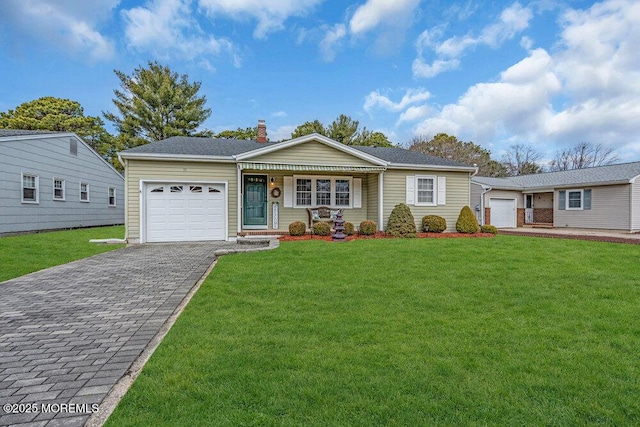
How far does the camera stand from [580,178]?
19.8 m

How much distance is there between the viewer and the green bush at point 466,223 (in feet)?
45.9

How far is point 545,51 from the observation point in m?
16.0

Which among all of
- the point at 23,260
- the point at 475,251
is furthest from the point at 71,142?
the point at 475,251

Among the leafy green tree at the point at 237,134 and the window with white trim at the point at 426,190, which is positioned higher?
the leafy green tree at the point at 237,134

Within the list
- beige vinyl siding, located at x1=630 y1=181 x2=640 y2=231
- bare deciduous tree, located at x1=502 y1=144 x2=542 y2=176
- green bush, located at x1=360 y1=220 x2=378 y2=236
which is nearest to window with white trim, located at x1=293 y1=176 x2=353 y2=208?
green bush, located at x1=360 y1=220 x2=378 y2=236

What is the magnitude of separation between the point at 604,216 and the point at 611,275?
15.5 meters

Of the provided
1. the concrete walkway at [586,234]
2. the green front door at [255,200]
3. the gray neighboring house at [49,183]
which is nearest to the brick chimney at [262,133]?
the green front door at [255,200]

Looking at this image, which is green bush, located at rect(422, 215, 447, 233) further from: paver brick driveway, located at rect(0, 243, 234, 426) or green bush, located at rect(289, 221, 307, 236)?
paver brick driveway, located at rect(0, 243, 234, 426)

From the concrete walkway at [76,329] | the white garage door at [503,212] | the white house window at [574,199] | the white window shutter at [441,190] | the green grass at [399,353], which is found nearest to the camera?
the green grass at [399,353]

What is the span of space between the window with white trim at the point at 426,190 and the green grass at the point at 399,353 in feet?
28.1

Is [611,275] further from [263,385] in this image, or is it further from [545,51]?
[545,51]

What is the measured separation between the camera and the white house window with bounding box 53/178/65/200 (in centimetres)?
1563

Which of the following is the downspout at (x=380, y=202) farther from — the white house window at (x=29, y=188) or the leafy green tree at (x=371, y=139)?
the leafy green tree at (x=371, y=139)

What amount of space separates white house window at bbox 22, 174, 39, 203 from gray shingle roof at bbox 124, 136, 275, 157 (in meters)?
5.51
